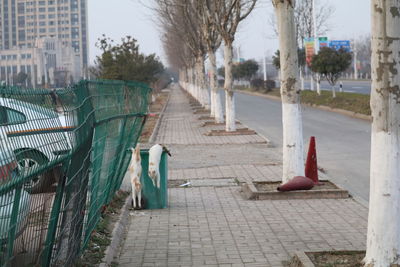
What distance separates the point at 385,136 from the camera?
5391 mm

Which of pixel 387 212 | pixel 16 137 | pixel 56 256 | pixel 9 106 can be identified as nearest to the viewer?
pixel 16 137

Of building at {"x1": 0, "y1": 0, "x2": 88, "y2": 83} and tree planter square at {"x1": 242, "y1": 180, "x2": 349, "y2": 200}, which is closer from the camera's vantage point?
tree planter square at {"x1": 242, "y1": 180, "x2": 349, "y2": 200}

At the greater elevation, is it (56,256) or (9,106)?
(9,106)

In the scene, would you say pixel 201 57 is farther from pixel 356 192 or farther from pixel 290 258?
pixel 290 258

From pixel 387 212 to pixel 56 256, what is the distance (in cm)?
278

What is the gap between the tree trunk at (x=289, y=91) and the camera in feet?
32.6

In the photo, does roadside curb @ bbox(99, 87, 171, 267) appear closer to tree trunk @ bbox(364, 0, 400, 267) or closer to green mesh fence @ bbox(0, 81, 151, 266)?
green mesh fence @ bbox(0, 81, 151, 266)

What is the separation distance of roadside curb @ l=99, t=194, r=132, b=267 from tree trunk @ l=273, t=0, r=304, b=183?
2768 mm

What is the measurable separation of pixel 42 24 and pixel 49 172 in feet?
267

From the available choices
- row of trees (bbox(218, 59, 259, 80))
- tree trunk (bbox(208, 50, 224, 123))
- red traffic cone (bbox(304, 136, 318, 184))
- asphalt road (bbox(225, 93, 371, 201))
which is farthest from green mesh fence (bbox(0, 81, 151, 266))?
row of trees (bbox(218, 59, 259, 80))

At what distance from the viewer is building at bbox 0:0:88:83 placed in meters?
74.9

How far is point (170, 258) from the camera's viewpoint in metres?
6.56

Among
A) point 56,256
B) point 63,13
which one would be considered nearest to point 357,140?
point 56,256

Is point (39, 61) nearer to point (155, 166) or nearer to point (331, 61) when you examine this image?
point (331, 61)
